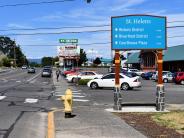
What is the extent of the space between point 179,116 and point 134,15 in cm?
543

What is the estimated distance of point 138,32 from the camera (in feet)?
68.2

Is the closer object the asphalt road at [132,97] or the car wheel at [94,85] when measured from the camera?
the asphalt road at [132,97]

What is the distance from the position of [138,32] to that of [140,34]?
5.1 inches

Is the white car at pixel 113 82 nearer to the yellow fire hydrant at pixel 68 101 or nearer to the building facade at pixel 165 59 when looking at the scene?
the yellow fire hydrant at pixel 68 101

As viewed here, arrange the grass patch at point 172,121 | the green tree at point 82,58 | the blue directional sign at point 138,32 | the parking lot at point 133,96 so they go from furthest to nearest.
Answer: the green tree at point 82,58
the parking lot at point 133,96
the blue directional sign at point 138,32
the grass patch at point 172,121

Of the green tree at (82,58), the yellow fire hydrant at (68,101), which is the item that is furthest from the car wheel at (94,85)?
the green tree at (82,58)

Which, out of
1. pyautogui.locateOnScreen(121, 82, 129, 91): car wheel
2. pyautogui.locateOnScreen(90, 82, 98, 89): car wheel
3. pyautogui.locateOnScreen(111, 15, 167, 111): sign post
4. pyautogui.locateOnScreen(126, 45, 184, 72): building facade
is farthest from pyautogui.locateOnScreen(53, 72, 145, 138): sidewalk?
pyautogui.locateOnScreen(126, 45, 184, 72): building facade

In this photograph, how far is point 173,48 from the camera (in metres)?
89.3

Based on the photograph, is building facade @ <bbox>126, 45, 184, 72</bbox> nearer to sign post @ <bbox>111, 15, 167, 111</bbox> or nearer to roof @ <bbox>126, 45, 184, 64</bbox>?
roof @ <bbox>126, 45, 184, 64</bbox>

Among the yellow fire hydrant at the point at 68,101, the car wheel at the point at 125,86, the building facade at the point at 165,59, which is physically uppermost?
the building facade at the point at 165,59

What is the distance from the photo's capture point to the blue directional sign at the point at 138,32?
2073cm

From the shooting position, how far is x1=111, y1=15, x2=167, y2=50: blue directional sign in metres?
20.7

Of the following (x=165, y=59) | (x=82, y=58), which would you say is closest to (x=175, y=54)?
(x=165, y=59)

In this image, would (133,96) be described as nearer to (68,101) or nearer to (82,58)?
Answer: (68,101)
